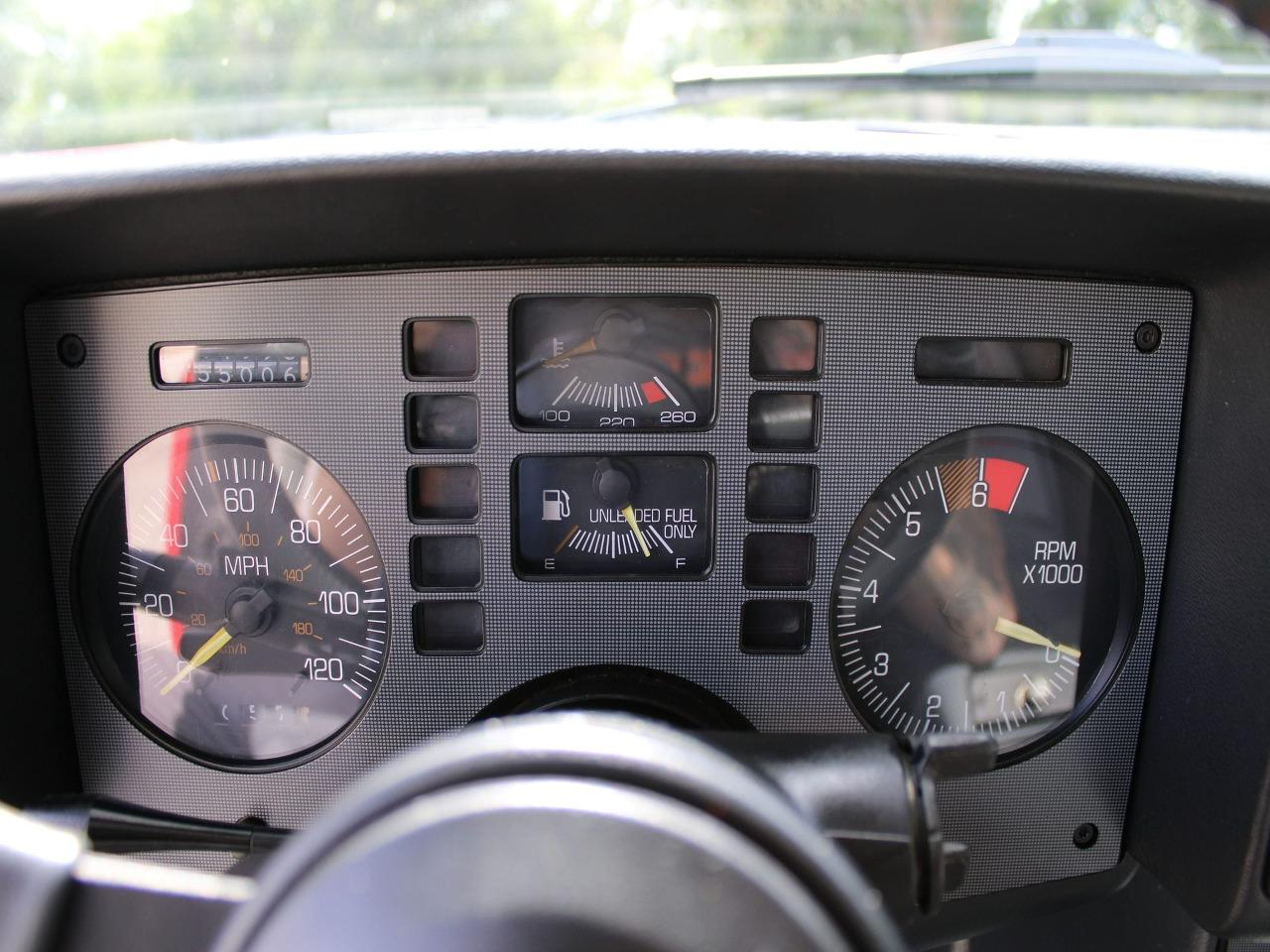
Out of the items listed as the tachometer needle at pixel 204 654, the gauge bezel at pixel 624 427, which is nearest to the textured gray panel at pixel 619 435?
the gauge bezel at pixel 624 427

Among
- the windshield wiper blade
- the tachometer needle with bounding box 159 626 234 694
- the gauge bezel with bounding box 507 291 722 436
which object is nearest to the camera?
the gauge bezel with bounding box 507 291 722 436

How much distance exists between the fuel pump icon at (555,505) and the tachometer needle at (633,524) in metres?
0.11

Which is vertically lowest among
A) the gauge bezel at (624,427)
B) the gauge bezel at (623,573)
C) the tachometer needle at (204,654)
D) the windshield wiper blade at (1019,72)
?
the tachometer needle at (204,654)

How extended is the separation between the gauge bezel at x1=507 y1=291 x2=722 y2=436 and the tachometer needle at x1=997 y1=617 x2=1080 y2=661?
2.17ft

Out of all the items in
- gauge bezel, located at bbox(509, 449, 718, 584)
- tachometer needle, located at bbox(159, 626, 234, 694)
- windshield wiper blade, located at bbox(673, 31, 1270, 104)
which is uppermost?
windshield wiper blade, located at bbox(673, 31, 1270, 104)

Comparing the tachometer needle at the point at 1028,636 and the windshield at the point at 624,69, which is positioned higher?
the windshield at the point at 624,69

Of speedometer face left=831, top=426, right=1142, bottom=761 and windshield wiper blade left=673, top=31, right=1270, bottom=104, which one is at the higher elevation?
windshield wiper blade left=673, top=31, right=1270, bottom=104

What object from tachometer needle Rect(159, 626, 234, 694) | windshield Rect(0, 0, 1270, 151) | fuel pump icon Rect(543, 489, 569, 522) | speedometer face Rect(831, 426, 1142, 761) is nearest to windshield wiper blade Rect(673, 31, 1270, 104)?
windshield Rect(0, 0, 1270, 151)

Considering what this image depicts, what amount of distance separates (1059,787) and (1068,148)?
1131 mm

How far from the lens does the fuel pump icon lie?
1.81m

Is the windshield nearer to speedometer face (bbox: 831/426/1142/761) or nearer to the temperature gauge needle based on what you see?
the temperature gauge needle

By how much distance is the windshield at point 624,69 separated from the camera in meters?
2.07

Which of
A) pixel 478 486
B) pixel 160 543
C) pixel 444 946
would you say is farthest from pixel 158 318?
pixel 444 946

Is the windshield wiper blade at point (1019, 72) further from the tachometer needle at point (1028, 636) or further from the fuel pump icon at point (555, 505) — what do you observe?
the tachometer needle at point (1028, 636)
